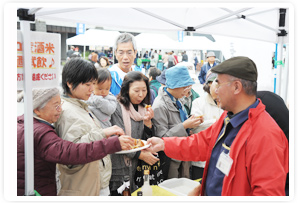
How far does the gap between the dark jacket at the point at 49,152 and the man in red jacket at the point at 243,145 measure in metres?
0.65

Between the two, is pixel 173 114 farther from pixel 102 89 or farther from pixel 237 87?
pixel 237 87

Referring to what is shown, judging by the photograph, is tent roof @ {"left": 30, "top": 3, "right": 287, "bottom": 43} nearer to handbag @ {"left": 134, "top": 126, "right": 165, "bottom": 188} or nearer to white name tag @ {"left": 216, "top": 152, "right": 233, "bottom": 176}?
handbag @ {"left": 134, "top": 126, "right": 165, "bottom": 188}

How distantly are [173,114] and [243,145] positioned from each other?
1369 mm

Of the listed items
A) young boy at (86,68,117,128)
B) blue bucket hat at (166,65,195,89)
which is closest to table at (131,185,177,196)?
young boy at (86,68,117,128)

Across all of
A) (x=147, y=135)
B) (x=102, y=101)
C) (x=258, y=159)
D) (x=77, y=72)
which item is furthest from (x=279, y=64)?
(x=77, y=72)

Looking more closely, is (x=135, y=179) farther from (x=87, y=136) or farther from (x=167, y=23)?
(x=167, y=23)

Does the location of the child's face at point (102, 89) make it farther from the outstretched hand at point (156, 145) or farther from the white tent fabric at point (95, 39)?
the white tent fabric at point (95, 39)

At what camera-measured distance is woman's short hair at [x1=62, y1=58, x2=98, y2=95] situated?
1.92 m

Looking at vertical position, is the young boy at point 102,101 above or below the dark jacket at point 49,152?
above

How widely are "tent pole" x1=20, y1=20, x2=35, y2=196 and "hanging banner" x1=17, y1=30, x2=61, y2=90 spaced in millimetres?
23

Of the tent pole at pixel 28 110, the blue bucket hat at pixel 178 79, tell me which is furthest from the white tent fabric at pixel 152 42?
the tent pole at pixel 28 110

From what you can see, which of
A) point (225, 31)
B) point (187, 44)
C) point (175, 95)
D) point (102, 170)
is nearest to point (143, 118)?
point (175, 95)

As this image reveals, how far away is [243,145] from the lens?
1431mm

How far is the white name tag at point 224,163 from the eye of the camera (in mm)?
1467
